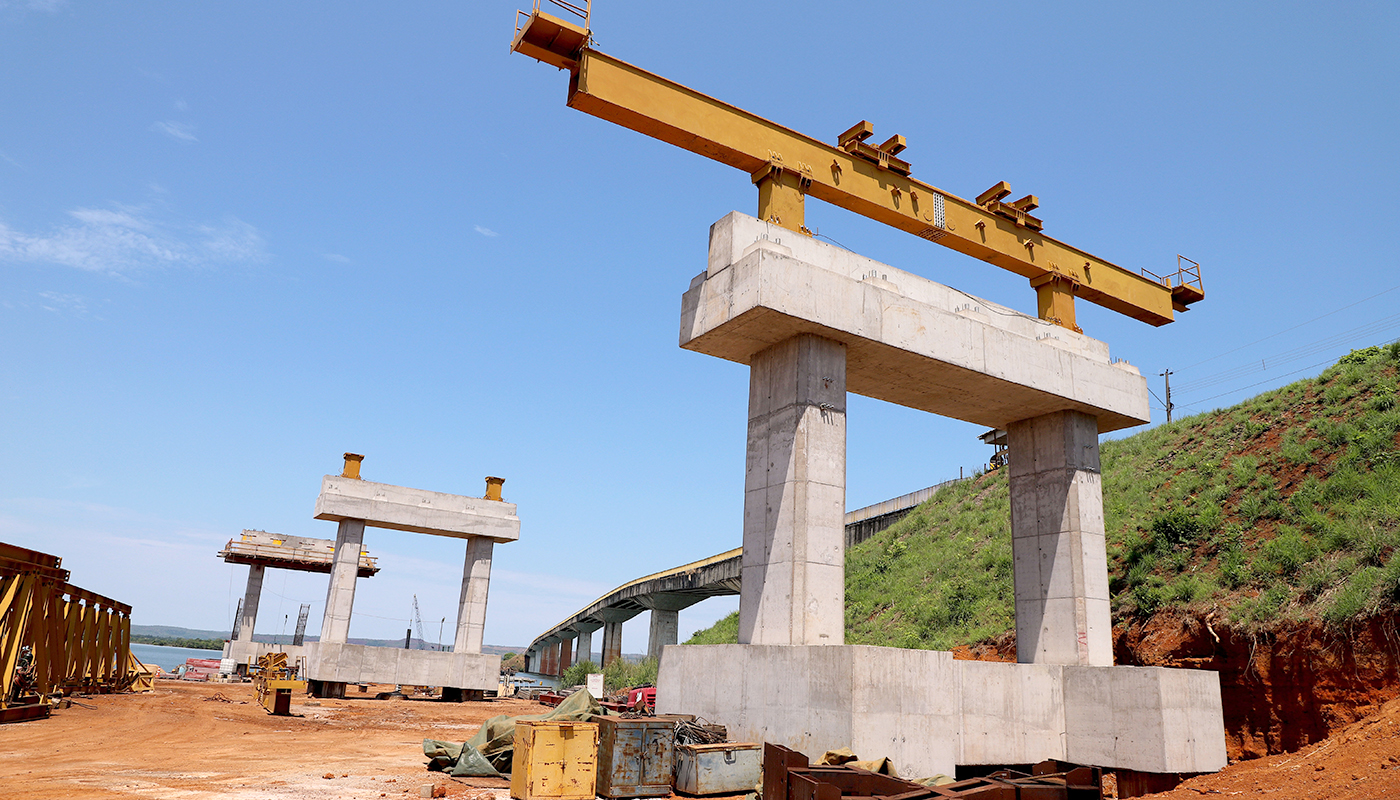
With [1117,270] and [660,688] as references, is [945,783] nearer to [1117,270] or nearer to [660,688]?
[660,688]

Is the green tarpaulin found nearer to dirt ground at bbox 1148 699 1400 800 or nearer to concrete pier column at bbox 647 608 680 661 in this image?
dirt ground at bbox 1148 699 1400 800

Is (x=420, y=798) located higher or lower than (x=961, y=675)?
lower

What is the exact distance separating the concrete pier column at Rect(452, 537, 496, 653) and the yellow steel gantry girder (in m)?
25.0

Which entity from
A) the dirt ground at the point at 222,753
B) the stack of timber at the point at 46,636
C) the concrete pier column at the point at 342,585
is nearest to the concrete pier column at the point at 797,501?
the dirt ground at the point at 222,753

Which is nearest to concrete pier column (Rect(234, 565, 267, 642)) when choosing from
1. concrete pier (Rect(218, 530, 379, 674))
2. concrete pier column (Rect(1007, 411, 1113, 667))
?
concrete pier (Rect(218, 530, 379, 674))

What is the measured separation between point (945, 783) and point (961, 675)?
2861mm

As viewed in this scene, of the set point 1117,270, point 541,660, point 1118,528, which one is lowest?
point 541,660

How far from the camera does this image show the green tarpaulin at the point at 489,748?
1306 centimetres

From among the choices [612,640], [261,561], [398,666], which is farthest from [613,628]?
[398,666]

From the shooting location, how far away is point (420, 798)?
10.8 m

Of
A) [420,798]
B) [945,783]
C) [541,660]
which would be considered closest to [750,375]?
[945,783]

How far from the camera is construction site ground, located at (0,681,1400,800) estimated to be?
10.6 meters

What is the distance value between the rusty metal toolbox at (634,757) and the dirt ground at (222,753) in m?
1.46

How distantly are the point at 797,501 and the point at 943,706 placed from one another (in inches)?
154
